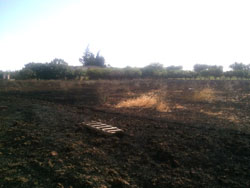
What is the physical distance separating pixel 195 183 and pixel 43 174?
216 centimetres

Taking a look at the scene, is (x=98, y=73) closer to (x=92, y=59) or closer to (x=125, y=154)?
(x=125, y=154)

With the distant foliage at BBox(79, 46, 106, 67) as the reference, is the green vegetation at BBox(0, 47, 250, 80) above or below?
below

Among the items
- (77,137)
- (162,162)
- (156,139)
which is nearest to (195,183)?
(162,162)

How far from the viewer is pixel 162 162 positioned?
311 cm

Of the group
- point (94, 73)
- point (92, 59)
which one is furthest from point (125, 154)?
point (92, 59)

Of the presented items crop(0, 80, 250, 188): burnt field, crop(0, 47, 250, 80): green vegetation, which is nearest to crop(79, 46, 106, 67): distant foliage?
crop(0, 47, 250, 80): green vegetation

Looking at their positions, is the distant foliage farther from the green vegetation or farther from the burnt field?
the burnt field

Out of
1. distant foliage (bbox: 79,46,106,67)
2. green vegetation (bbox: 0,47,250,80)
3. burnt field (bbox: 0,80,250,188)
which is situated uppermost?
distant foliage (bbox: 79,46,106,67)

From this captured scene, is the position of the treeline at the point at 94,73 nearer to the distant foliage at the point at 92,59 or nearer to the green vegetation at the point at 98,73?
the green vegetation at the point at 98,73

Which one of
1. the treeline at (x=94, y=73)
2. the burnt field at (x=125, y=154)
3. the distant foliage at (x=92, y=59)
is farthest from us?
the distant foliage at (x=92, y=59)

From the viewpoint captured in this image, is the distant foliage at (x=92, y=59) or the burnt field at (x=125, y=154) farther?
the distant foliage at (x=92, y=59)

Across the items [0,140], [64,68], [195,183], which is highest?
[64,68]

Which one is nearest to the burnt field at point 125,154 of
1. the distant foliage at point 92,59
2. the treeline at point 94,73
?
the treeline at point 94,73

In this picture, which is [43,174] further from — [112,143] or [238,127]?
[238,127]
